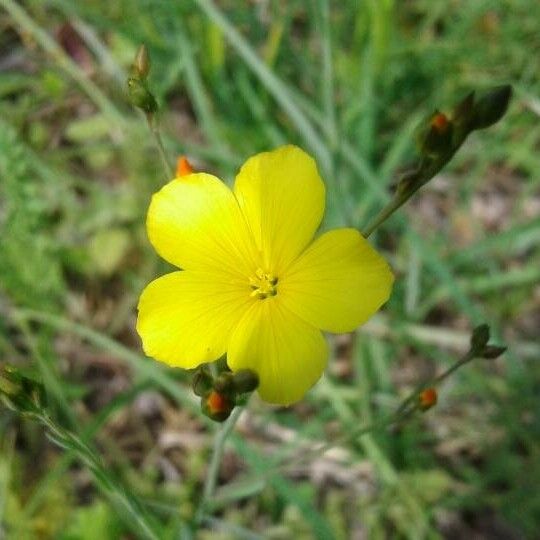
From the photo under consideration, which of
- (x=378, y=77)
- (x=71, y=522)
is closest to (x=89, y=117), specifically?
(x=378, y=77)

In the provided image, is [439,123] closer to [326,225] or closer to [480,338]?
[480,338]

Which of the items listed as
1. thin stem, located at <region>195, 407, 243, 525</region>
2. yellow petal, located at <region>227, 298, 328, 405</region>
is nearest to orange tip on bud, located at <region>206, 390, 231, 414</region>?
yellow petal, located at <region>227, 298, 328, 405</region>

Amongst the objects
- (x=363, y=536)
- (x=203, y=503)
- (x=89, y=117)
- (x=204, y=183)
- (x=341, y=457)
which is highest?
(x=89, y=117)

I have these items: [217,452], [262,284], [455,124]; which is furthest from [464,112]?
[217,452]

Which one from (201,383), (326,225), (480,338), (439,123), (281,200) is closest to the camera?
(439,123)

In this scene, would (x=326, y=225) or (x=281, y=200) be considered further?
(x=326, y=225)

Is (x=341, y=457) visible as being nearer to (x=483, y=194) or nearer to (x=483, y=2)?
(x=483, y=194)

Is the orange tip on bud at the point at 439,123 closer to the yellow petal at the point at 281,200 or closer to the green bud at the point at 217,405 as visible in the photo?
the yellow petal at the point at 281,200
